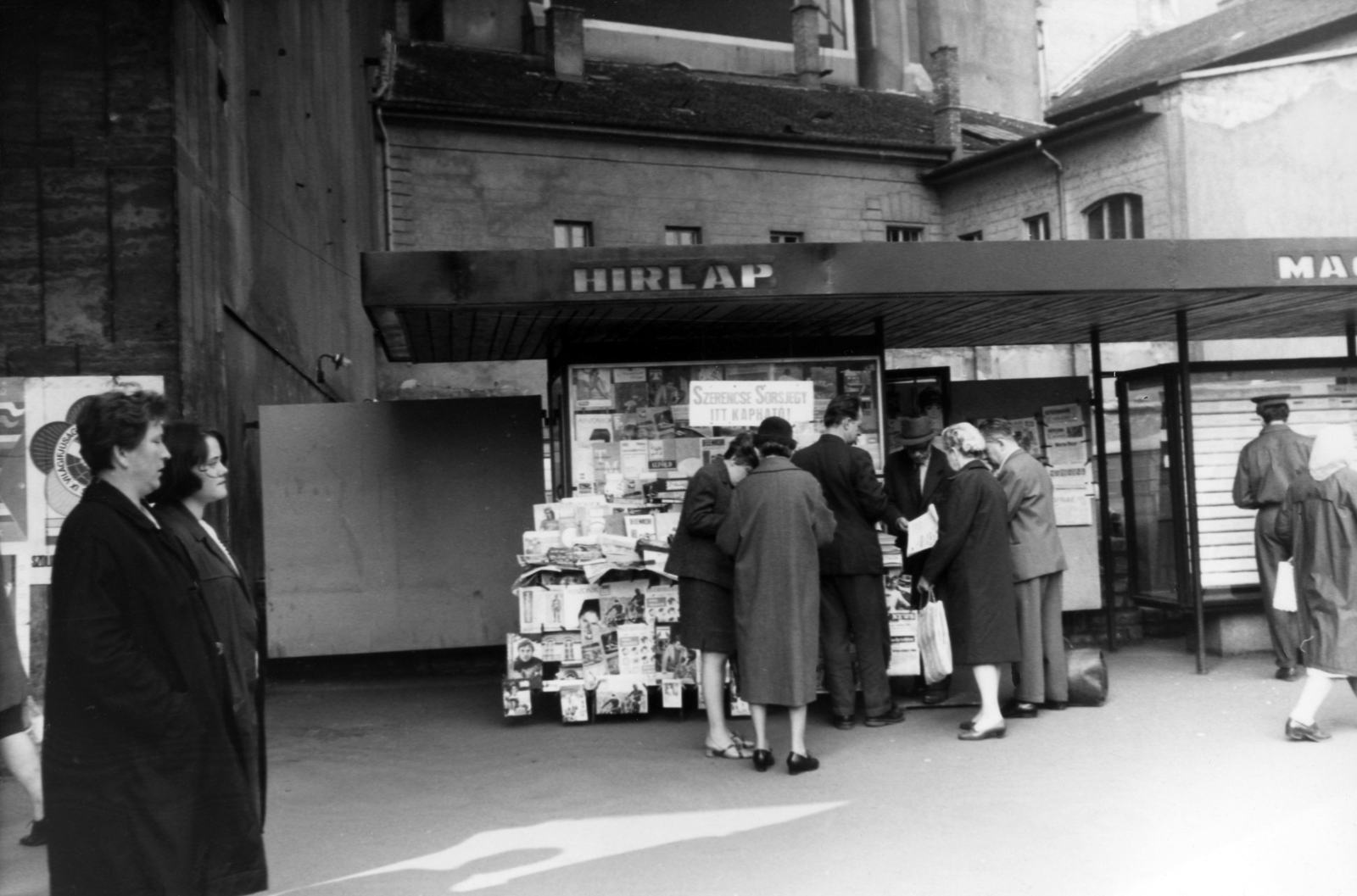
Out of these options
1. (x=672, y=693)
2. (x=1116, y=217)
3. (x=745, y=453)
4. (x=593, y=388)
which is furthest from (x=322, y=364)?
(x=1116, y=217)

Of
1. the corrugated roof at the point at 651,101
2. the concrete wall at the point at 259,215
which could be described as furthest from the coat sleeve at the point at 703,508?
the corrugated roof at the point at 651,101

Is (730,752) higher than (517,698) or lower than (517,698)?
lower

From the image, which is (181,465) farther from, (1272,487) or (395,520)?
(1272,487)

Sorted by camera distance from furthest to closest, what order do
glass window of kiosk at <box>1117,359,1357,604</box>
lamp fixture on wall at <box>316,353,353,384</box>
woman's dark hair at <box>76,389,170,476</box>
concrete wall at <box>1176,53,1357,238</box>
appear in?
concrete wall at <box>1176,53,1357,238</box> < lamp fixture on wall at <box>316,353,353,384</box> < glass window of kiosk at <box>1117,359,1357,604</box> < woman's dark hair at <box>76,389,170,476</box>

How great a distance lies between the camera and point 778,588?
677 centimetres

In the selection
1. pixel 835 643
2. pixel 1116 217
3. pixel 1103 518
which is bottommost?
pixel 835 643

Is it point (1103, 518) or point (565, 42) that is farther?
point (565, 42)

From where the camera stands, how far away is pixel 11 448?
24.4 feet

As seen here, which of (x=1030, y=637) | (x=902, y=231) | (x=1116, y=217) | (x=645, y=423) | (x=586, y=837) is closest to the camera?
(x=586, y=837)

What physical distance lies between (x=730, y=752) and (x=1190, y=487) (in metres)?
4.27

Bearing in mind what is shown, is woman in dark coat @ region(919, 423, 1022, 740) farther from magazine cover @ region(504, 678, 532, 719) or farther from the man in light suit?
magazine cover @ region(504, 678, 532, 719)

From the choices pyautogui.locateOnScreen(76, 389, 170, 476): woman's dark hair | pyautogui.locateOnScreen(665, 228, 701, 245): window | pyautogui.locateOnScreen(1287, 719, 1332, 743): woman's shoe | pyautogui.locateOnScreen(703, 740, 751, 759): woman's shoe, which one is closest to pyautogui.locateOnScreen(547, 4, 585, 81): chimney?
pyautogui.locateOnScreen(665, 228, 701, 245): window

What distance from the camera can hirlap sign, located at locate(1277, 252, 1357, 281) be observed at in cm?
852

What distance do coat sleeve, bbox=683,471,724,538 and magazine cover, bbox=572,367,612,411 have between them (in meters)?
2.04
